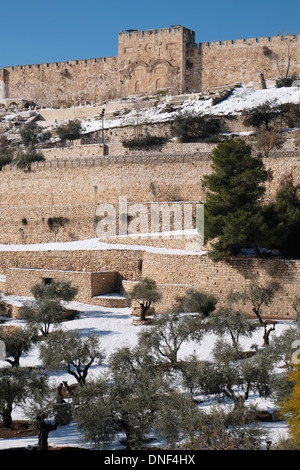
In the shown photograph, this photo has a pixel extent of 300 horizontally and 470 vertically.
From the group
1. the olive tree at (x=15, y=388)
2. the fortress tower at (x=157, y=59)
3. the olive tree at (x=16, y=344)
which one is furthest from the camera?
the fortress tower at (x=157, y=59)

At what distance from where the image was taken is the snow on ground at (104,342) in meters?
14.5

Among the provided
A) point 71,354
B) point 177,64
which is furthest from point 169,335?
point 177,64

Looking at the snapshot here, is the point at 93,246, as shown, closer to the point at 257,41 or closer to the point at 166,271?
the point at 166,271

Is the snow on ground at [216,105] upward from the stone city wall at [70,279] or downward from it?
upward

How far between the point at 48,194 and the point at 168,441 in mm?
21089

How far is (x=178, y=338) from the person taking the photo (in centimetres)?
1964

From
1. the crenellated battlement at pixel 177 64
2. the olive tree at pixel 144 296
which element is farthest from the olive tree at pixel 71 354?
the crenellated battlement at pixel 177 64

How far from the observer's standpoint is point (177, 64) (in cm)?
4812

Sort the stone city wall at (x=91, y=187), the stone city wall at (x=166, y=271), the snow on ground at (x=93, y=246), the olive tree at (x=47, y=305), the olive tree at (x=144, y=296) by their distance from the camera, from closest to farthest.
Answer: the olive tree at (x=47, y=305), the stone city wall at (x=166, y=271), the olive tree at (x=144, y=296), the snow on ground at (x=93, y=246), the stone city wall at (x=91, y=187)

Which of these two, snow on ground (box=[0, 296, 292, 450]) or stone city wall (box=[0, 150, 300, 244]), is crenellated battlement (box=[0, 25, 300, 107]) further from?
snow on ground (box=[0, 296, 292, 450])

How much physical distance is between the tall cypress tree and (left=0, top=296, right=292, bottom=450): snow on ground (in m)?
2.95

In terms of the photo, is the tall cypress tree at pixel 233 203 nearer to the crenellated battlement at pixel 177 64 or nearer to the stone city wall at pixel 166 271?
the stone city wall at pixel 166 271

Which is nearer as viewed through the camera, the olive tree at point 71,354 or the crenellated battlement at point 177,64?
the olive tree at point 71,354

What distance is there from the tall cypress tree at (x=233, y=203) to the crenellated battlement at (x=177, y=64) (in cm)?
2308
